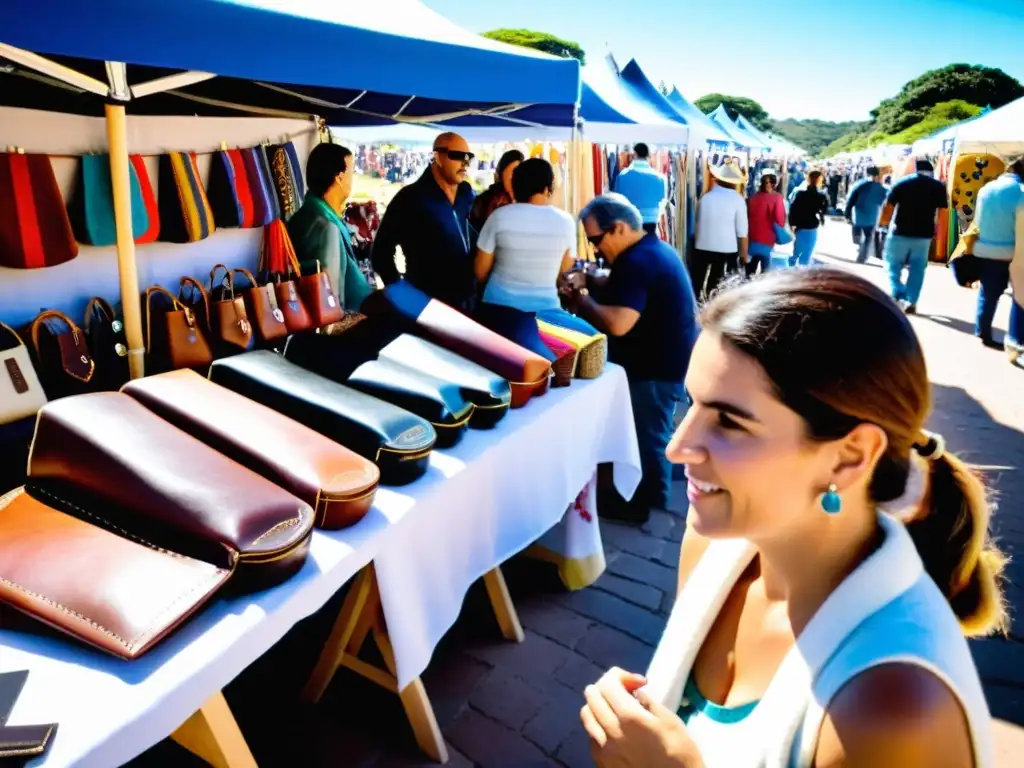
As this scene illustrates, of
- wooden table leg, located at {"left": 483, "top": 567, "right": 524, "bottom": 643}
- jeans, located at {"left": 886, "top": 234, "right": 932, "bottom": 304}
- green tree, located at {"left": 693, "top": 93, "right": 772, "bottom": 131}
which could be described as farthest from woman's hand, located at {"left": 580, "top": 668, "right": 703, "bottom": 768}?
green tree, located at {"left": 693, "top": 93, "right": 772, "bottom": 131}

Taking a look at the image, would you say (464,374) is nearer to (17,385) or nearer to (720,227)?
(17,385)

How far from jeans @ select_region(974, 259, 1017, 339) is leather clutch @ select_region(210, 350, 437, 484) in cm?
673

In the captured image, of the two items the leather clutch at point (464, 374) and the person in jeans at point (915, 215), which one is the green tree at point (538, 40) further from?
the leather clutch at point (464, 374)

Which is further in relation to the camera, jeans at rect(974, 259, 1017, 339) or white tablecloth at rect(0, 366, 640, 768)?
jeans at rect(974, 259, 1017, 339)

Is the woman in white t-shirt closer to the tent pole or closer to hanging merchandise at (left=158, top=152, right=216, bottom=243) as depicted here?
hanging merchandise at (left=158, top=152, right=216, bottom=243)

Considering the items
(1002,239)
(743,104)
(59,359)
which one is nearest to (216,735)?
(59,359)

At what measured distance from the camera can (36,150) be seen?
2191mm

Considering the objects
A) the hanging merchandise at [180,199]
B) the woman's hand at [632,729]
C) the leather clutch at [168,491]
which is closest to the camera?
the woman's hand at [632,729]

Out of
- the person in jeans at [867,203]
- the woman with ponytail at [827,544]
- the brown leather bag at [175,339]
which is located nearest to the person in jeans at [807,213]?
the person in jeans at [867,203]

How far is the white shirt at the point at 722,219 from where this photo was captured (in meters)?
7.50

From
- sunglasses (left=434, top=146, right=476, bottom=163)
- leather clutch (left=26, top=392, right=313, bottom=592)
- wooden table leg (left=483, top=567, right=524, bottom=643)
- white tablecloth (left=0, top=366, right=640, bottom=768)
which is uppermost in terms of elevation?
sunglasses (left=434, top=146, right=476, bottom=163)

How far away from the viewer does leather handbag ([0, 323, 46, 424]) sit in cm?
182

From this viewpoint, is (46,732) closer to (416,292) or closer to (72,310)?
(416,292)

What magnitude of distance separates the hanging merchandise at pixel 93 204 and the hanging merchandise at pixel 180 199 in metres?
0.31
